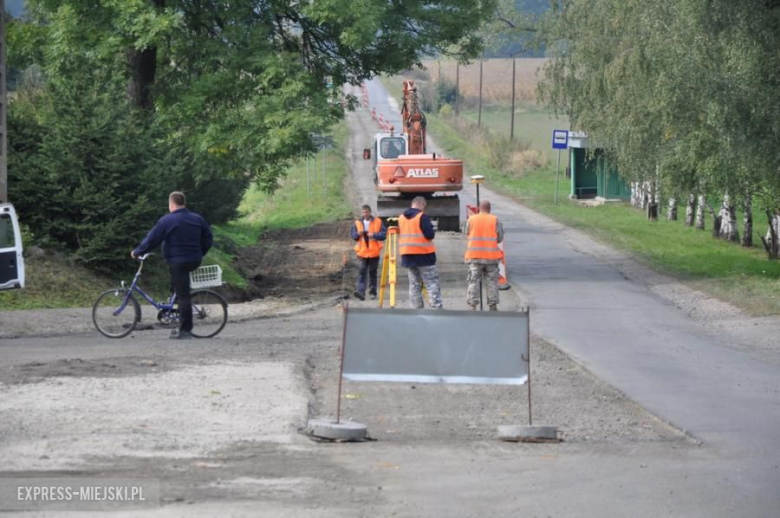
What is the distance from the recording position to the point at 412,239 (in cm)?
1791

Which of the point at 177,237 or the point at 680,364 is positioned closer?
the point at 680,364

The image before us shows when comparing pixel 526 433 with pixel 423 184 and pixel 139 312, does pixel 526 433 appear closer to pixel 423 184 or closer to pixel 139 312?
pixel 139 312

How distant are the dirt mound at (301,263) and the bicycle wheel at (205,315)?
683cm

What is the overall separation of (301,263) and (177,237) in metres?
15.5

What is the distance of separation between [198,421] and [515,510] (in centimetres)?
329

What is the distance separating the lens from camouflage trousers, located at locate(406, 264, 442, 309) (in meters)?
17.9

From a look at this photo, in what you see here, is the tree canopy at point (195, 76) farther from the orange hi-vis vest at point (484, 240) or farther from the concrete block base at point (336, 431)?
the concrete block base at point (336, 431)

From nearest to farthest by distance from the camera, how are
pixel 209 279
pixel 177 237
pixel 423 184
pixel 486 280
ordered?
pixel 177 237
pixel 209 279
pixel 486 280
pixel 423 184

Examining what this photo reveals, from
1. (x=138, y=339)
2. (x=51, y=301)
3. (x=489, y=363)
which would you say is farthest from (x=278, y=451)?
(x=51, y=301)

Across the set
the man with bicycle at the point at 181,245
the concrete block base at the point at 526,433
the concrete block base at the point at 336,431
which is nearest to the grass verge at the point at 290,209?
the man with bicycle at the point at 181,245

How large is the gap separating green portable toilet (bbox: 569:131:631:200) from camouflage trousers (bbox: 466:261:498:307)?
35.7m

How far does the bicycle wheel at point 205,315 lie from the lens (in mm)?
15688

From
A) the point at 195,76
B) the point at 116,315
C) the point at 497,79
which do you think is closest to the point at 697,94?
the point at 195,76

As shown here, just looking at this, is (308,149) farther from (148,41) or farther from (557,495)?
(557,495)
